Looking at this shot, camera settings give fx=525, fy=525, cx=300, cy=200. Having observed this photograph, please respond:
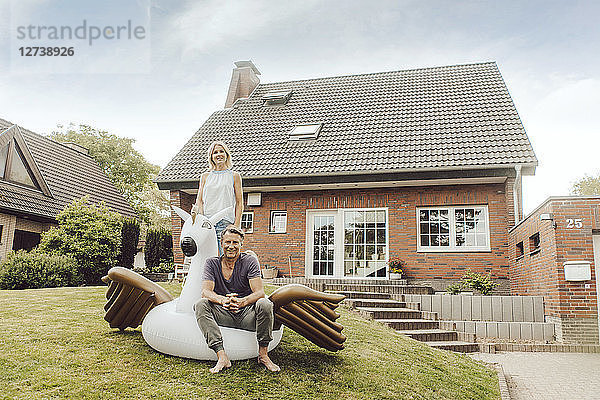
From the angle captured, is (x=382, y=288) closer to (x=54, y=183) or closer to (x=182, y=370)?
(x=182, y=370)

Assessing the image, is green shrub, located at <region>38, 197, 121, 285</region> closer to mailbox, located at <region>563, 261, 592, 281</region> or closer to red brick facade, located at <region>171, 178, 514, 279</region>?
red brick facade, located at <region>171, 178, 514, 279</region>

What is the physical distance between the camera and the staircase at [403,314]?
9.08m

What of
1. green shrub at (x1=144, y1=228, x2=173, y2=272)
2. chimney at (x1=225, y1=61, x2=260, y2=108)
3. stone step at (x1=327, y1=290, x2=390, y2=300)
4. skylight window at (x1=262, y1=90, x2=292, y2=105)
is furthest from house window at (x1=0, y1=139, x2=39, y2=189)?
stone step at (x1=327, y1=290, x2=390, y2=300)

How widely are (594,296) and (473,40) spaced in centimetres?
800

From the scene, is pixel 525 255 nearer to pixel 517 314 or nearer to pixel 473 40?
pixel 517 314

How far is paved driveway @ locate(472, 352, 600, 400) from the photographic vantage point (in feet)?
21.0

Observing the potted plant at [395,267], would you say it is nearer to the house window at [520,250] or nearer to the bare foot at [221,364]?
the house window at [520,250]

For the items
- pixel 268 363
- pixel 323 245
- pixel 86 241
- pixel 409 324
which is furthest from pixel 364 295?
pixel 86 241

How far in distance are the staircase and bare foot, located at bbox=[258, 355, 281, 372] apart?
175 inches

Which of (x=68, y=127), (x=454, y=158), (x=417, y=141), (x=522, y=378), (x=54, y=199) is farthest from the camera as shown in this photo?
(x=68, y=127)

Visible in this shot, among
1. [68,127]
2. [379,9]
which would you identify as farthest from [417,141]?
[68,127]

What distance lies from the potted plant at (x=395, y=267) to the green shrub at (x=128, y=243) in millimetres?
8836

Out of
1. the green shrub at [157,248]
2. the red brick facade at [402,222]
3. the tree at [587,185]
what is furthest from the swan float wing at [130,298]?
the tree at [587,185]

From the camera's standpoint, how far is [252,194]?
14.8m
